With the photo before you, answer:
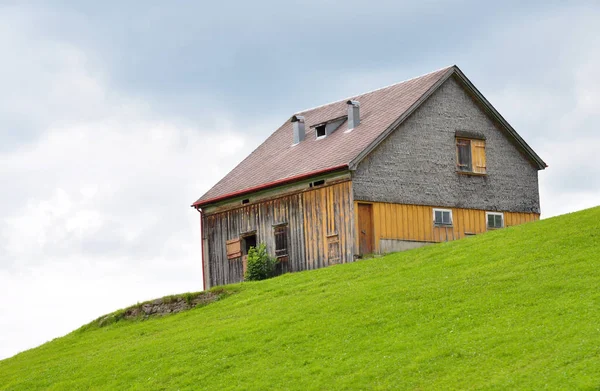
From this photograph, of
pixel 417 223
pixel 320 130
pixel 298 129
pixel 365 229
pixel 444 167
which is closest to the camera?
pixel 365 229

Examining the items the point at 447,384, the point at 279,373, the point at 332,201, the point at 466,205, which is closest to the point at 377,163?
the point at 332,201

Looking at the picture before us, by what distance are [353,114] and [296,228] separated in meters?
6.92

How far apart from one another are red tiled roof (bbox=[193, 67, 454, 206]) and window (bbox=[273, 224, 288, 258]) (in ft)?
7.12

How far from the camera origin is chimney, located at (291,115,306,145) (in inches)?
2184

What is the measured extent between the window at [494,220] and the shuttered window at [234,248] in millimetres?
12442

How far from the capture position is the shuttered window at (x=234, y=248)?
171 feet

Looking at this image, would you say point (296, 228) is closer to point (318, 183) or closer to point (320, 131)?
point (318, 183)

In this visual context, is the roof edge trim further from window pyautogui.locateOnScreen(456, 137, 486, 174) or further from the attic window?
window pyautogui.locateOnScreen(456, 137, 486, 174)

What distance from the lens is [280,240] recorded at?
163 feet

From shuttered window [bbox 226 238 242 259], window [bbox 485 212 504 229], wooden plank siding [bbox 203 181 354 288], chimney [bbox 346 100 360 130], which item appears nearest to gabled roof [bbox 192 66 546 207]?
chimney [bbox 346 100 360 130]

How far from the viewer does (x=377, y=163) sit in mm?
47281

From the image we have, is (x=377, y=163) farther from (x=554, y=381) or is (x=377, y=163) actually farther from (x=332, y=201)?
(x=554, y=381)

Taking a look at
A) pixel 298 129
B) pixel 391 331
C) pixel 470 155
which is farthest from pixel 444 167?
pixel 391 331

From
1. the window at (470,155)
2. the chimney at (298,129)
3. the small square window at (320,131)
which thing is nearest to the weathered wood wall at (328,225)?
the small square window at (320,131)
